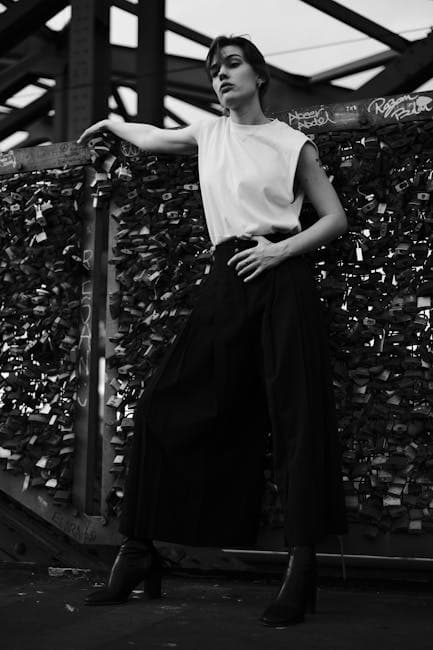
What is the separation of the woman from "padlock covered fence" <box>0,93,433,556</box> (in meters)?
0.25

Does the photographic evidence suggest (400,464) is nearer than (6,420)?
Yes

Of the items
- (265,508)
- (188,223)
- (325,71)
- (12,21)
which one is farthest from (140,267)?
(325,71)

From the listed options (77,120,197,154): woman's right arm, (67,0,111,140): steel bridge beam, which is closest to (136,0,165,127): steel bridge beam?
(67,0,111,140): steel bridge beam

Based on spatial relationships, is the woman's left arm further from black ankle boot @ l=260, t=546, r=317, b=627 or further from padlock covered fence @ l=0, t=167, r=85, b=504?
padlock covered fence @ l=0, t=167, r=85, b=504

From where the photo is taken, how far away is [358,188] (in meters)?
3.13

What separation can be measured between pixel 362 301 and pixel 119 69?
7.86 m

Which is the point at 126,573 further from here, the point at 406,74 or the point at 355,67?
the point at 355,67

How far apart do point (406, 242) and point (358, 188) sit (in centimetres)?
26

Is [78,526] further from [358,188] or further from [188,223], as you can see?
[358,188]

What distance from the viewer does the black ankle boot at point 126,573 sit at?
280 cm

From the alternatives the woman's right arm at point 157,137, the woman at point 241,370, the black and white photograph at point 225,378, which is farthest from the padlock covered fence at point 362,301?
the woman at point 241,370

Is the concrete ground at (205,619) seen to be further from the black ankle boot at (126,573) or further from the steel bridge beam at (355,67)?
the steel bridge beam at (355,67)

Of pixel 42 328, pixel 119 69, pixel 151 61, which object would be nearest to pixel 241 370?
pixel 42 328

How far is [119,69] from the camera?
33.7ft
